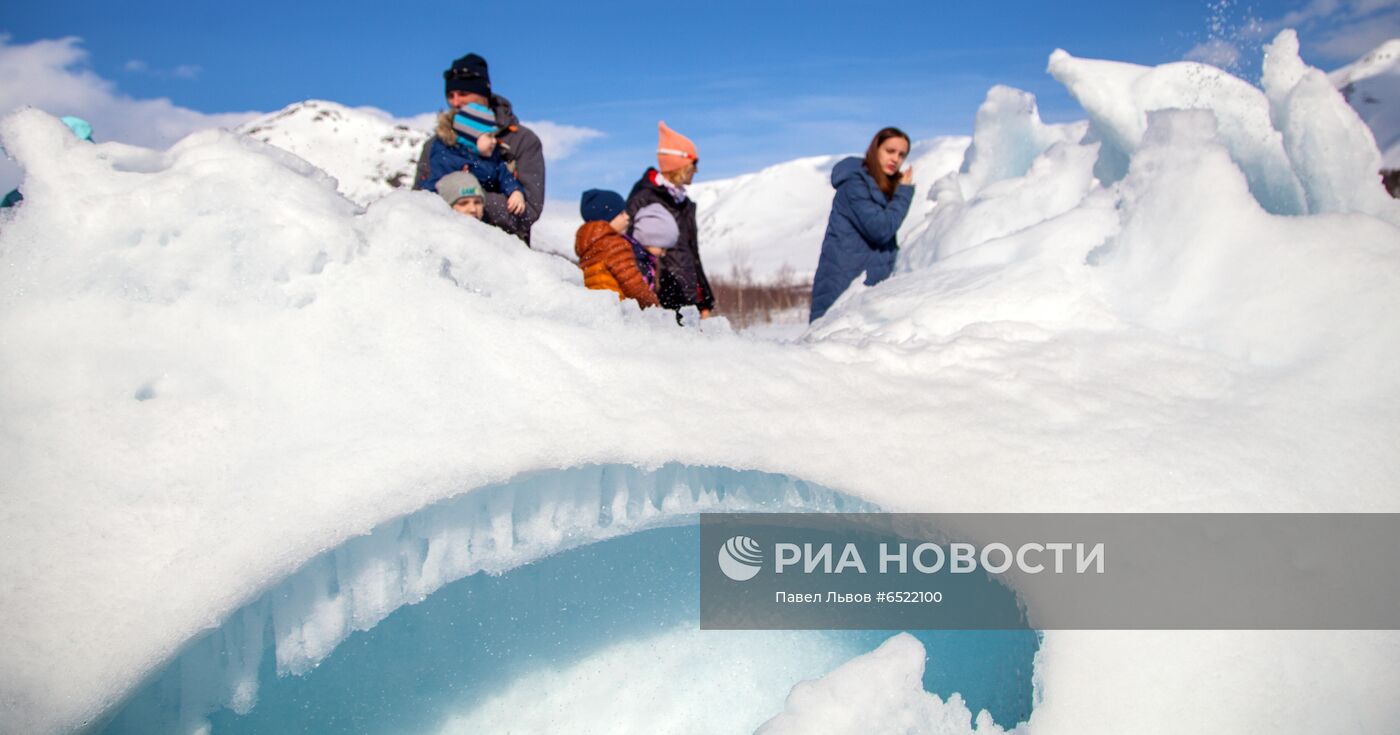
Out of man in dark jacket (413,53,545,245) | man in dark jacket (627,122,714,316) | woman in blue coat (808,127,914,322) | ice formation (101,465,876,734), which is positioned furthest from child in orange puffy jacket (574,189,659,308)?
ice formation (101,465,876,734)

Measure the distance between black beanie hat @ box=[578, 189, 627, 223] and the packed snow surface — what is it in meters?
2.16

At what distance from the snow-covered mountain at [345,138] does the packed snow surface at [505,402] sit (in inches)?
1450

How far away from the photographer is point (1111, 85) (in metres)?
4.04

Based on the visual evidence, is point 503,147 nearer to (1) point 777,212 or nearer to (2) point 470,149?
(2) point 470,149

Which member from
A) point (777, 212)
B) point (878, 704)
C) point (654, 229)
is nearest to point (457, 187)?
point (654, 229)

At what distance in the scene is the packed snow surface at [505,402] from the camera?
138cm

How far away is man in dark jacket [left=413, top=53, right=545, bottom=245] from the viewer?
3.96 meters

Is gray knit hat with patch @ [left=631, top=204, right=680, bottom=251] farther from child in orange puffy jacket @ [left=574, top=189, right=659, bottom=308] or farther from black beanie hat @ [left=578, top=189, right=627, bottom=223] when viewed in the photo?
child in orange puffy jacket @ [left=574, top=189, right=659, bottom=308]

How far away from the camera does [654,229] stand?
414 cm

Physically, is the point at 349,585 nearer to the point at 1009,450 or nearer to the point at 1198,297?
the point at 1009,450

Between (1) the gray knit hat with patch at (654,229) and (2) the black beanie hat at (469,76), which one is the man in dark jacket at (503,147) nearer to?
(2) the black beanie hat at (469,76)

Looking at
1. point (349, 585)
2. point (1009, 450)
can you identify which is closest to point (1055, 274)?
point (1009, 450)

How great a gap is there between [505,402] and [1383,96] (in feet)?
100

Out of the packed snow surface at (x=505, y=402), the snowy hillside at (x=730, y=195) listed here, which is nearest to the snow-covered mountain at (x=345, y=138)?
the snowy hillside at (x=730, y=195)
